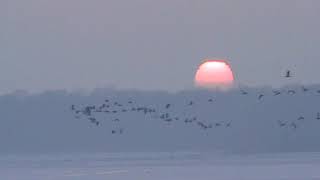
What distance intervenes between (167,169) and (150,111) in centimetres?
2697

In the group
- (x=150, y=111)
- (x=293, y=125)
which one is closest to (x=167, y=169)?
(x=293, y=125)

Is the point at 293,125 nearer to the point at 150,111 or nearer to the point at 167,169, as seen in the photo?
the point at 150,111

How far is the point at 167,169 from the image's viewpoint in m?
25.8

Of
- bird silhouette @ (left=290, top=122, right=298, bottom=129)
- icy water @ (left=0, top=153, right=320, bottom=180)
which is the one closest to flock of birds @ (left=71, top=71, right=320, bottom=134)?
bird silhouette @ (left=290, top=122, right=298, bottom=129)

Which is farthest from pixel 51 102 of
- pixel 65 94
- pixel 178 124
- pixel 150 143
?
pixel 150 143

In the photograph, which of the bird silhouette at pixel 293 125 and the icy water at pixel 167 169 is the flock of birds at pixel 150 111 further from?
the icy water at pixel 167 169

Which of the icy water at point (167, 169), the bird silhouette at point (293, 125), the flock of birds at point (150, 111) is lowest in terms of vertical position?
the icy water at point (167, 169)

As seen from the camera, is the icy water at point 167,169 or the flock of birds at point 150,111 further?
the flock of birds at point 150,111

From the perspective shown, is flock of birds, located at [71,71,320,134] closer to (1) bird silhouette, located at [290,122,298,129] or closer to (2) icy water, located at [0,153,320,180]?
(1) bird silhouette, located at [290,122,298,129]

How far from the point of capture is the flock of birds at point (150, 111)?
4869cm

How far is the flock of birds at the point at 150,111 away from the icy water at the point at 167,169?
1834cm

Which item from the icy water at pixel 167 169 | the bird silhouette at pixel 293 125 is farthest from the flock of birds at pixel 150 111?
the icy water at pixel 167 169

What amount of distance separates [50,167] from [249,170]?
4.43 metres

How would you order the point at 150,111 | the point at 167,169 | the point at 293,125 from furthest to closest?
the point at 150,111, the point at 293,125, the point at 167,169
